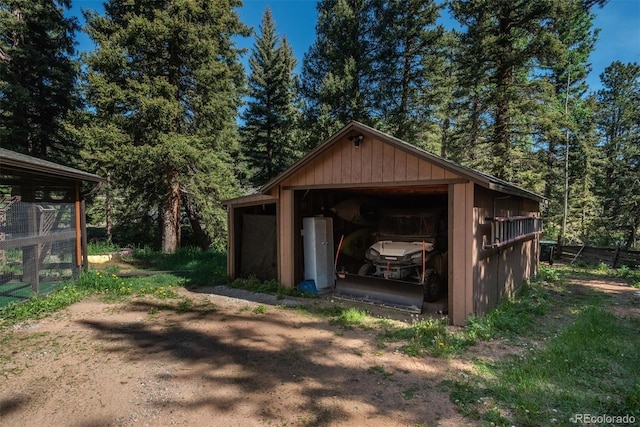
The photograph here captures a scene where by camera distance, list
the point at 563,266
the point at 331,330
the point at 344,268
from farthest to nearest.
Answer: the point at 563,266
the point at 344,268
the point at 331,330

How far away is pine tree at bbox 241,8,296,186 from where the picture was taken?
63.8ft

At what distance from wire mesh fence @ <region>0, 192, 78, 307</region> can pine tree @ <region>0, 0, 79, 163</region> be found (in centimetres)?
878

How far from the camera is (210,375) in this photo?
3838 millimetres

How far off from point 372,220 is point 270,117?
12.4 m

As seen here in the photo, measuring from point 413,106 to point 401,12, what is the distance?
15.3 ft

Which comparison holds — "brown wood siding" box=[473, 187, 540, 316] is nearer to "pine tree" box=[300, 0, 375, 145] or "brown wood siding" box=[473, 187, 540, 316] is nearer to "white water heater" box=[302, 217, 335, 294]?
"white water heater" box=[302, 217, 335, 294]

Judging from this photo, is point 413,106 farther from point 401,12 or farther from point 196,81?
point 196,81

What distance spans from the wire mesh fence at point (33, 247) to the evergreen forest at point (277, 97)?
458 centimetres

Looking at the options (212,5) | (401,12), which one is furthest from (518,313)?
(401,12)

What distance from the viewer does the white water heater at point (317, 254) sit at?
8.11 meters

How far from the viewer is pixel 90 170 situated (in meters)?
12.4

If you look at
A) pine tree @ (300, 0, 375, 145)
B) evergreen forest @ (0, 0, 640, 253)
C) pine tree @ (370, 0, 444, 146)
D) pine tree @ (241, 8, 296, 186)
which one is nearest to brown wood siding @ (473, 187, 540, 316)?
evergreen forest @ (0, 0, 640, 253)

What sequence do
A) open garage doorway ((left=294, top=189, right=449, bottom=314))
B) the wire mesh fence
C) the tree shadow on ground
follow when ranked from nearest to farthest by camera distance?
the tree shadow on ground, the wire mesh fence, open garage doorway ((left=294, top=189, right=449, bottom=314))

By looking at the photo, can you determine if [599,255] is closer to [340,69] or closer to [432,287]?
[432,287]
